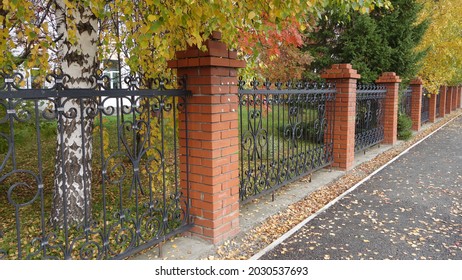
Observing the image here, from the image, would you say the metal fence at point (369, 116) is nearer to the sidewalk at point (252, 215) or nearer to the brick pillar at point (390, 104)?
the brick pillar at point (390, 104)

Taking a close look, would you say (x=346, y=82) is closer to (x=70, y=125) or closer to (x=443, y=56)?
(x=70, y=125)

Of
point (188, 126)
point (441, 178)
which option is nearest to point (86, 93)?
point (188, 126)

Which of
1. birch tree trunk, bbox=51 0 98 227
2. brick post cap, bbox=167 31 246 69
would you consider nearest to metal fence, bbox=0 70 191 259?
birch tree trunk, bbox=51 0 98 227

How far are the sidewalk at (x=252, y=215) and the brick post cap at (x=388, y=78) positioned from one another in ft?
11.3

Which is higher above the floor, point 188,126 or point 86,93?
point 86,93

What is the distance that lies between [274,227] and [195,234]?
97 centimetres

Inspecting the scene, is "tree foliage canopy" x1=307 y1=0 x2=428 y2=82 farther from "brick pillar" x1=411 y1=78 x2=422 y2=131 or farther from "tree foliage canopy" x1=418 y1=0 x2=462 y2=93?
"brick pillar" x1=411 y1=78 x2=422 y2=131

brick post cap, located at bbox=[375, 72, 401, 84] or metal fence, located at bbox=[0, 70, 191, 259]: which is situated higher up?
brick post cap, located at bbox=[375, 72, 401, 84]

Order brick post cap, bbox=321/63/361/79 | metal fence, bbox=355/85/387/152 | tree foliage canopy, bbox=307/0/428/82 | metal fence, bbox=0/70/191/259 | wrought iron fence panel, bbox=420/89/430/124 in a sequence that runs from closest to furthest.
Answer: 1. metal fence, bbox=0/70/191/259
2. brick post cap, bbox=321/63/361/79
3. metal fence, bbox=355/85/387/152
4. tree foliage canopy, bbox=307/0/428/82
5. wrought iron fence panel, bbox=420/89/430/124

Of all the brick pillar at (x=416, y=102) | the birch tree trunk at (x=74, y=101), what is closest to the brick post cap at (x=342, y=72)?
the birch tree trunk at (x=74, y=101)

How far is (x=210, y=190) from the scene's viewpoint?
342cm

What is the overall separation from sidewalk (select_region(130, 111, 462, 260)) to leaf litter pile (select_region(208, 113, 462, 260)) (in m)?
0.05

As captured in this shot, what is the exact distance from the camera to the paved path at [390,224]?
3.53 m

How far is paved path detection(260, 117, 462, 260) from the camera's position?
11.6ft
